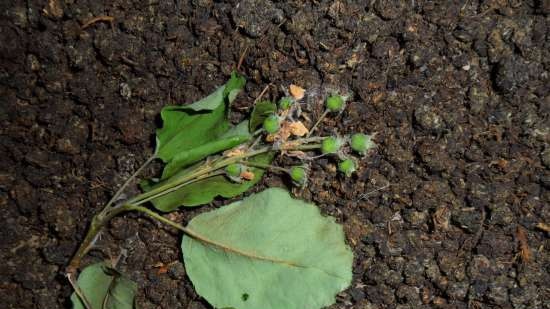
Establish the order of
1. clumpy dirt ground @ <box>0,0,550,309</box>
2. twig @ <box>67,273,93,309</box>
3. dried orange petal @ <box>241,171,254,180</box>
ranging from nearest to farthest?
clumpy dirt ground @ <box>0,0,550,309</box>, dried orange petal @ <box>241,171,254,180</box>, twig @ <box>67,273,93,309</box>

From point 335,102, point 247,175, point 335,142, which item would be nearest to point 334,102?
point 335,102

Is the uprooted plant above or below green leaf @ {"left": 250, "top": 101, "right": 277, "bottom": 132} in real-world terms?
below

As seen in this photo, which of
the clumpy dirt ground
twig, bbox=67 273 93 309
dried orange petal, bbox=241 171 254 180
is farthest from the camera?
twig, bbox=67 273 93 309

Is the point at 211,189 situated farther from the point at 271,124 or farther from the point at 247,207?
the point at 271,124

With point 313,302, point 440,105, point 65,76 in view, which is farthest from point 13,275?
point 440,105

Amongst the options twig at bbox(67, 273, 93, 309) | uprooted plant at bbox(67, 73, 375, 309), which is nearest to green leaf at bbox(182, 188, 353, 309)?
uprooted plant at bbox(67, 73, 375, 309)

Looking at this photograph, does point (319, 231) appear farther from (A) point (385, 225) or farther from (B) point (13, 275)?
(B) point (13, 275)

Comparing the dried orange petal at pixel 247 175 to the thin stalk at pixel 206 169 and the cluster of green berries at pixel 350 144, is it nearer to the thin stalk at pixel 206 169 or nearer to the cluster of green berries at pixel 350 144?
the thin stalk at pixel 206 169

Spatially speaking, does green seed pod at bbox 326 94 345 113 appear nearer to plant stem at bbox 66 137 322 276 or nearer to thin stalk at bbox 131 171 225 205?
plant stem at bbox 66 137 322 276
